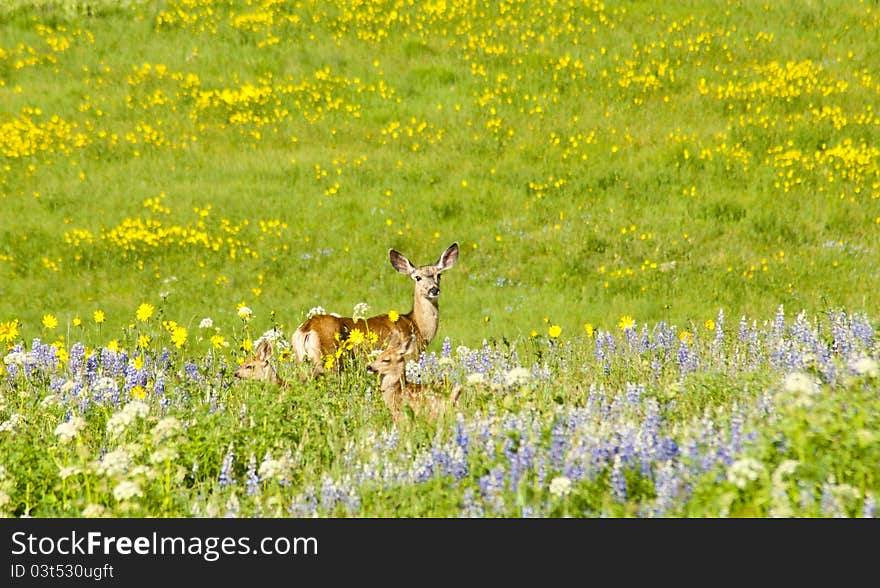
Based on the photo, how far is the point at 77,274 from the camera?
607 inches

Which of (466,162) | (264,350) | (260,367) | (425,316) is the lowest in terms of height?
(260,367)

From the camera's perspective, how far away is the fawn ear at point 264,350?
27.0 feet

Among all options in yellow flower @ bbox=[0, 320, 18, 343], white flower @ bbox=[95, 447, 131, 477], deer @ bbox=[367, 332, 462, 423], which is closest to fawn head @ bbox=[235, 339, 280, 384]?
deer @ bbox=[367, 332, 462, 423]

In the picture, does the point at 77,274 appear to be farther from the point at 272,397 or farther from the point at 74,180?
the point at 272,397

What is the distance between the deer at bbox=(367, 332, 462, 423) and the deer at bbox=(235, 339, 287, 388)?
973 mm

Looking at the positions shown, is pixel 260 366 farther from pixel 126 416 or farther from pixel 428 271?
pixel 126 416

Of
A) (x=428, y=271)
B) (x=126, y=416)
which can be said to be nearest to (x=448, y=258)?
(x=428, y=271)

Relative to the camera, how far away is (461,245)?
51.1 feet

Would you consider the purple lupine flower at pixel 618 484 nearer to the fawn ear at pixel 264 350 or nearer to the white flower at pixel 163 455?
the white flower at pixel 163 455

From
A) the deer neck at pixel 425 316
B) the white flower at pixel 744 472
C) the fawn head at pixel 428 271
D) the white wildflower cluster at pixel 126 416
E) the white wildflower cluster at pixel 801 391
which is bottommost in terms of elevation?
the white flower at pixel 744 472

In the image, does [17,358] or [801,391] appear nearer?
[801,391]

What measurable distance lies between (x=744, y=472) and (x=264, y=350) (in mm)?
5159

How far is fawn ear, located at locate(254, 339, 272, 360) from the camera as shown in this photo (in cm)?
824

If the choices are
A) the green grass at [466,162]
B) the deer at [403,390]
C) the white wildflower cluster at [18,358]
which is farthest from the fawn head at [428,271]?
the white wildflower cluster at [18,358]
